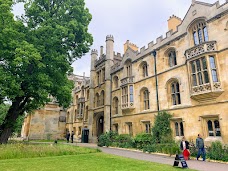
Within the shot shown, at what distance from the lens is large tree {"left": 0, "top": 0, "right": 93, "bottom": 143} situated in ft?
43.4

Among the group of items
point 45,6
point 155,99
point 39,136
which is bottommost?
point 39,136

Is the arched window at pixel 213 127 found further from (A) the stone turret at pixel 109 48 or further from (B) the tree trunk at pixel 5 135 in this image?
(A) the stone turret at pixel 109 48

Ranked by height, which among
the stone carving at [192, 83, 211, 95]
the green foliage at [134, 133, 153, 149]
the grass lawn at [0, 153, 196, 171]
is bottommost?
the grass lawn at [0, 153, 196, 171]

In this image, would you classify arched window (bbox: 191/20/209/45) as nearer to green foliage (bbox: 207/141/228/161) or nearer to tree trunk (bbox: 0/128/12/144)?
green foliage (bbox: 207/141/228/161)

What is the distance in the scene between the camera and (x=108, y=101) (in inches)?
1001

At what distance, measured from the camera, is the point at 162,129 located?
15.8 metres

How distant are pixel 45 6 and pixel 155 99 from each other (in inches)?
564

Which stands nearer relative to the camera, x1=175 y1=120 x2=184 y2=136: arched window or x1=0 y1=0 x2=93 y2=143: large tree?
x1=0 y1=0 x2=93 y2=143: large tree

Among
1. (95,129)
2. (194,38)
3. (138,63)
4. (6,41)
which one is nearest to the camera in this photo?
(6,41)

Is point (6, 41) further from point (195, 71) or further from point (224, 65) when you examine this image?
point (224, 65)

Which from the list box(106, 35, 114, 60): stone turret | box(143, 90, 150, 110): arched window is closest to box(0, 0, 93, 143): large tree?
box(143, 90, 150, 110): arched window

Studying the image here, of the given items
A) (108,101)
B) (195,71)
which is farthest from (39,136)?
(195,71)

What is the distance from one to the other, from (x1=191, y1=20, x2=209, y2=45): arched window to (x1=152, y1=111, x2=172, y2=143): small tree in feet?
23.3

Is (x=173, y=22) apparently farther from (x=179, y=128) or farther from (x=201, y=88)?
(x=179, y=128)
